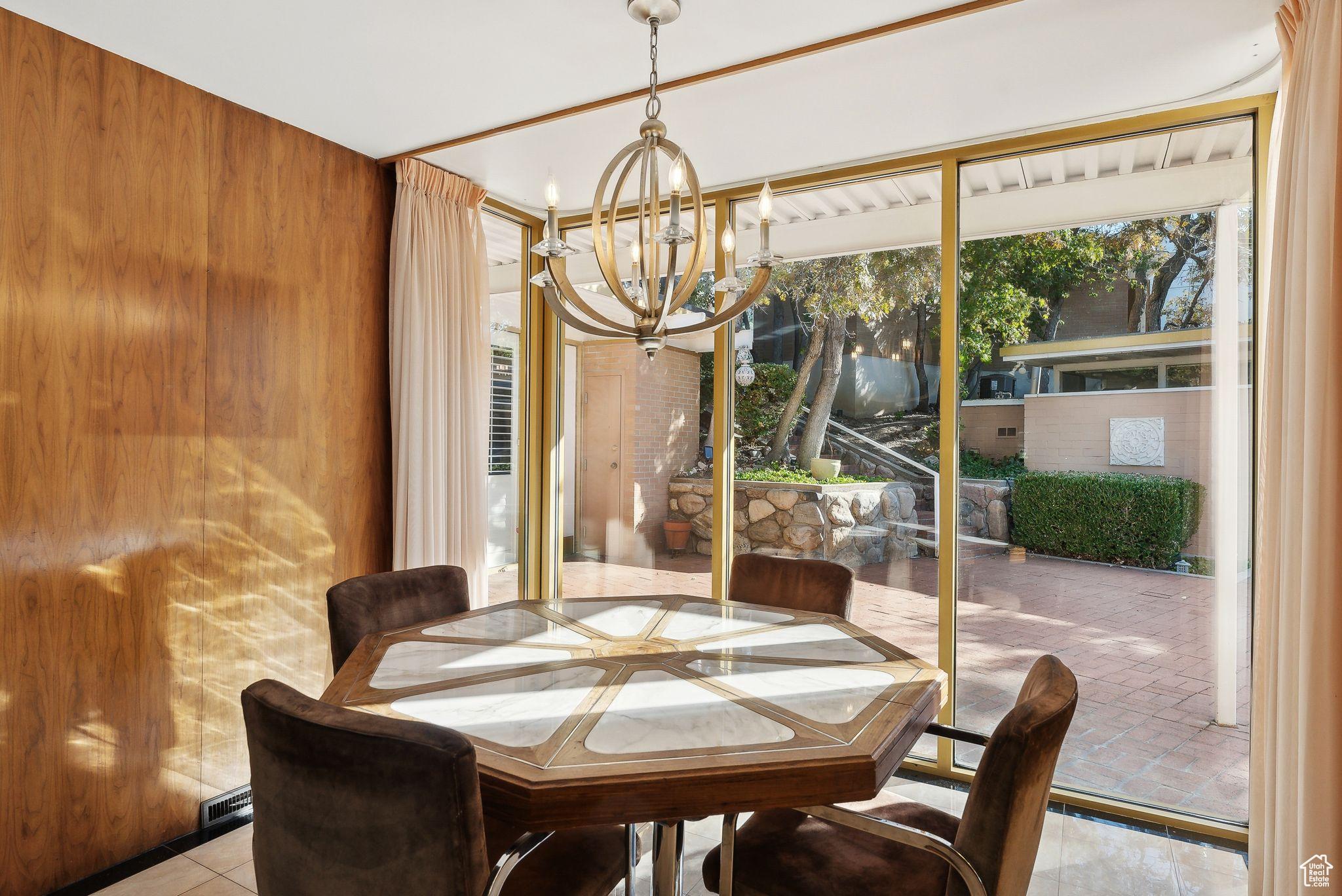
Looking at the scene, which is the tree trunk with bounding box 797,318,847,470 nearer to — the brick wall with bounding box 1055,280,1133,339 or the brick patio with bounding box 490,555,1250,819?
the brick patio with bounding box 490,555,1250,819

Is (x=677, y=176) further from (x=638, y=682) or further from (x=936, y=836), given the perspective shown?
(x=936, y=836)

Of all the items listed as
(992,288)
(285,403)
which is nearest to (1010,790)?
(992,288)

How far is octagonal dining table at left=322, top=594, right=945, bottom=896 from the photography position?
4.19 ft

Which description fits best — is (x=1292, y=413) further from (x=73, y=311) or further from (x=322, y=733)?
(x=73, y=311)

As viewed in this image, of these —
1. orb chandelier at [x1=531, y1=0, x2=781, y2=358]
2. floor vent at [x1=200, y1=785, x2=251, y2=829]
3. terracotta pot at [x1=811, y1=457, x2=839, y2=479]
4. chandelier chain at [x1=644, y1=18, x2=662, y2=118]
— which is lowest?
floor vent at [x1=200, y1=785, x2=251, y2=829]

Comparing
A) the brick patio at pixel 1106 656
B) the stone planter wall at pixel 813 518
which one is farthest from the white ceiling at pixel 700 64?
the brick patio at pixel 1106 656

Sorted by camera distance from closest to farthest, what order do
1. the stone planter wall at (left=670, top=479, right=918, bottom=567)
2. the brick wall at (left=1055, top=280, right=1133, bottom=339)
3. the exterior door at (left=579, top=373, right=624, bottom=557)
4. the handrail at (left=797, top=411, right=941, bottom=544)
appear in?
the brick wall at (left=1055, top=280, right=1133, bottom=339)
the handrail at (left=797, top=411, right=941, bottom=544)
the stone planter wall at (left=670, top=479, right=918, bottom=567)
the exterior door at (left=579, top=373, right=624, bottom=557)

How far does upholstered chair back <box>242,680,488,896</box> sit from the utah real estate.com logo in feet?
6.23

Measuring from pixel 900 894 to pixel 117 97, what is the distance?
10.4 feet

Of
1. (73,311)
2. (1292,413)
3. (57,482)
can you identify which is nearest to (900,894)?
(1292,413)

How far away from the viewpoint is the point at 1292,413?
6.36 feet

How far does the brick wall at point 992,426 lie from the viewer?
3078mm

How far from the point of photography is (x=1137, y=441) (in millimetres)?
2887

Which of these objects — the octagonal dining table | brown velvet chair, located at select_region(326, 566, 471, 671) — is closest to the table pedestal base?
the octagonal dining table
